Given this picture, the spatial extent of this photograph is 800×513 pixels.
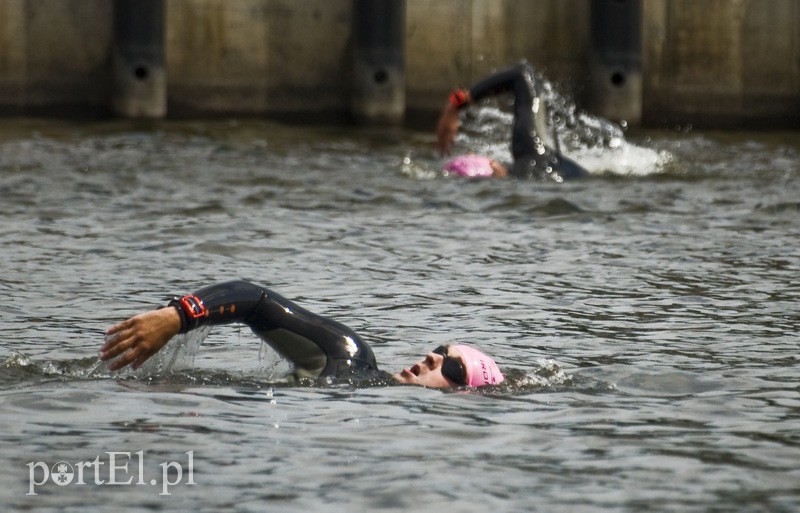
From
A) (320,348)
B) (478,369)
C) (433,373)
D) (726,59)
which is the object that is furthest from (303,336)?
(726,59)

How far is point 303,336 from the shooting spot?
23.8ft

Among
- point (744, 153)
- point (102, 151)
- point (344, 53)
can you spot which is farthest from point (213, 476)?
point (344, 53)

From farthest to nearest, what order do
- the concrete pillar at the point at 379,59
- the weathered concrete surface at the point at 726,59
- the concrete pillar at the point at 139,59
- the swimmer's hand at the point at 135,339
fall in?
the weathered concrete surface at the point at 726,59, the concrete pillar at the point at 379,59, the concrete pillar at the point at 139,59, the swimmer's hand at the point at 135,339

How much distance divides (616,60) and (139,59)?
6.02 m

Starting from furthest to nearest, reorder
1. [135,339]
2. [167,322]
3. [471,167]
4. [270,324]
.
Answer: [471,167]
[270,324]
[167,322]
[135,339]

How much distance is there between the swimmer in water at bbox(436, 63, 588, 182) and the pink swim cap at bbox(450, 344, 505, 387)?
6958 mm

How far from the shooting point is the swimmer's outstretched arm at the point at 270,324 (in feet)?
21.8

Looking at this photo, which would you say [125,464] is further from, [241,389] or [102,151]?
[102,151]

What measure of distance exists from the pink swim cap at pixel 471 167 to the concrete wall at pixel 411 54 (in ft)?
17.0

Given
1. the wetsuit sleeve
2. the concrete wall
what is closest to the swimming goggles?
the wetsuit sleeve

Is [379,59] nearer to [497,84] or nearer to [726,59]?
[726,59]

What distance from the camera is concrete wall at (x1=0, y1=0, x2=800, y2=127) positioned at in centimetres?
1966

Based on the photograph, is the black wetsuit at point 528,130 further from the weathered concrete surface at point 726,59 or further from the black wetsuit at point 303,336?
the black wetsuit at point 303,336

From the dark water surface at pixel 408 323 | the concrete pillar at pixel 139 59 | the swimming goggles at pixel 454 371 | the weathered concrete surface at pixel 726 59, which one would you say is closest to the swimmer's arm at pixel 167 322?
the dark water surface at pixel 408 323
